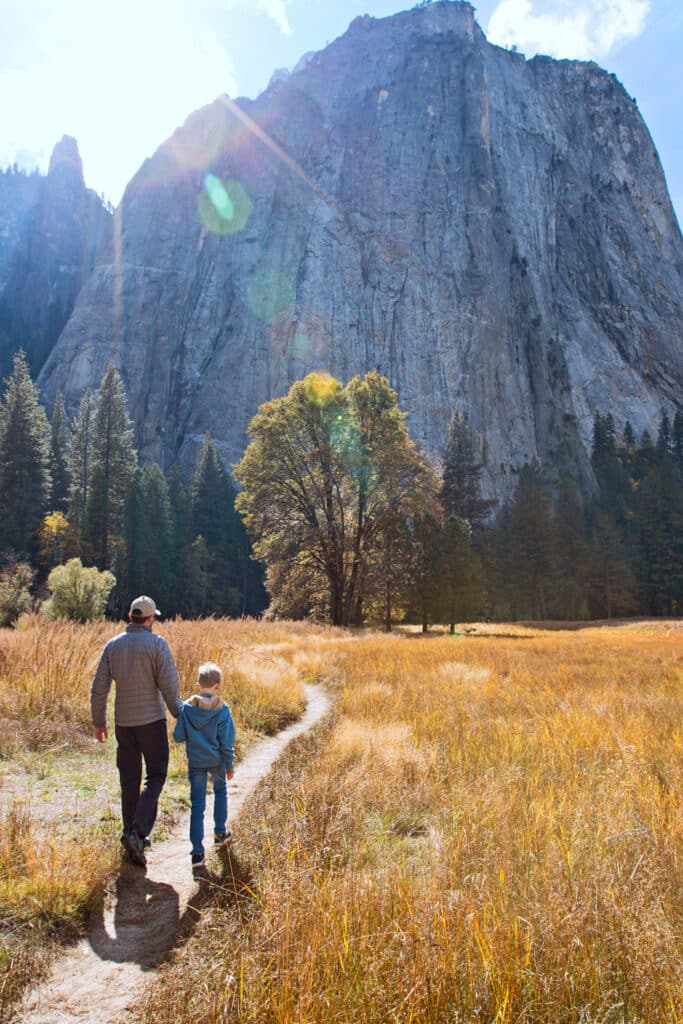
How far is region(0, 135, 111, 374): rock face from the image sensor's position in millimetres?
105875

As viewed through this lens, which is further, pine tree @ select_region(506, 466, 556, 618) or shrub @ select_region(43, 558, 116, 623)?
Result: pine tree @ select_region(506, 466, 556, 618)

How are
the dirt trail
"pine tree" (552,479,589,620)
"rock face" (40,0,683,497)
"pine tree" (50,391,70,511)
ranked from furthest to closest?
1. "rock face" (40,0,683,497)
2. "pine tree" (50,391,70,511)
3. "pine tree" (552,479,589,620)
4. the dirt trail

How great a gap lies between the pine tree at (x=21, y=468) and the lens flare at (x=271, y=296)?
1488 inches

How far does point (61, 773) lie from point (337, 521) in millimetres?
22315

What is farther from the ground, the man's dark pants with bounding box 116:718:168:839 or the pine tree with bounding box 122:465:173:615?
the pine tree with bounding box 122:465:173:615

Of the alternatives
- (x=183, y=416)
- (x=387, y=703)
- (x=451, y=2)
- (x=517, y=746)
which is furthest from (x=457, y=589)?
(x=451, y=2)

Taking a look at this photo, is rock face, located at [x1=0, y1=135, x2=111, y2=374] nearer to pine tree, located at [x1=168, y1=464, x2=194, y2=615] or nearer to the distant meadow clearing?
pine tree, located at [x1=168, y1=464, x2=194, y2=615]

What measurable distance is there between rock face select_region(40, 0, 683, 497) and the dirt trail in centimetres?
7004

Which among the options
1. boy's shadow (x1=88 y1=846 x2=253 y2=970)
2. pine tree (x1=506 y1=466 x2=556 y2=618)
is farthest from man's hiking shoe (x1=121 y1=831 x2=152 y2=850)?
pine tree (x1=506 y1=466 x2=556 y2=618)

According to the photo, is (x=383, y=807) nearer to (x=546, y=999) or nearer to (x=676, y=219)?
(x=546, y=999)

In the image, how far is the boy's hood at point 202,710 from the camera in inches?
171

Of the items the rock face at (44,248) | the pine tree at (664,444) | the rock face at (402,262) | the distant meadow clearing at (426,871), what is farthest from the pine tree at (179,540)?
the rock face at (44,248)

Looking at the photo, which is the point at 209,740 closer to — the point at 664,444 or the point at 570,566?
the point at 570,566

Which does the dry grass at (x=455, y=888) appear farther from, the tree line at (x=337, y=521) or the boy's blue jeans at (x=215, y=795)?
the tree line at (x=337, y=521)
